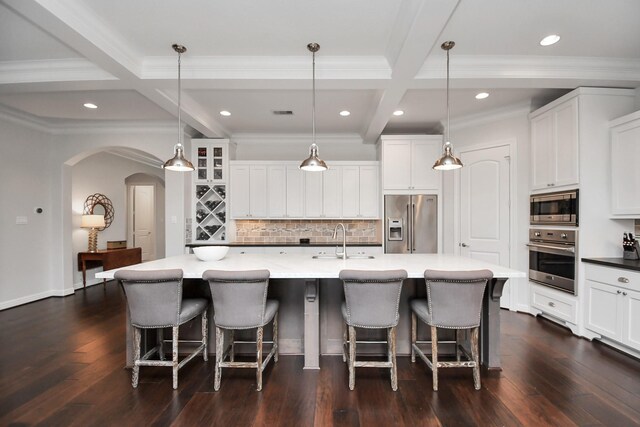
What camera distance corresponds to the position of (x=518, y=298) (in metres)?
4.09

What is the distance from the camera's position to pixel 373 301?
219 cm

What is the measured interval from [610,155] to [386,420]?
3.55m

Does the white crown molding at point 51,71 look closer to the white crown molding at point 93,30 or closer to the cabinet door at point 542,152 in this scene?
the white crown molding at point 93,30

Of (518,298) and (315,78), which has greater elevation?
(315,78)

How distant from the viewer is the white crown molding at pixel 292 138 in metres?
5.50

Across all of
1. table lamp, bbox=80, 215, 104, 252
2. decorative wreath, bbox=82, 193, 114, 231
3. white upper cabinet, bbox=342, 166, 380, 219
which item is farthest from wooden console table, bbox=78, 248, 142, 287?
white upper cabinet, bbox=342, 166, 380, 219

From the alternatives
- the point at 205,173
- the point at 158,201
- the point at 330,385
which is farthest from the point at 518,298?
the point at 158,201

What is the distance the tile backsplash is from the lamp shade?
105 inches

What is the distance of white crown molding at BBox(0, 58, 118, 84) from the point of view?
118 inches

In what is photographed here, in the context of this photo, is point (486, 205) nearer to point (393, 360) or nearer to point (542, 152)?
point (542, 152)

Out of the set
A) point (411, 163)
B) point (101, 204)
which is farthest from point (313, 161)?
point (101, 204)

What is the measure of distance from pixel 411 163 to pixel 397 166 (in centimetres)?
23

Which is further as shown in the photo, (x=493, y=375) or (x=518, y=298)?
(x=518, y=298)

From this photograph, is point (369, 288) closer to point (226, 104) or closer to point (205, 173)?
point (226, 104)
